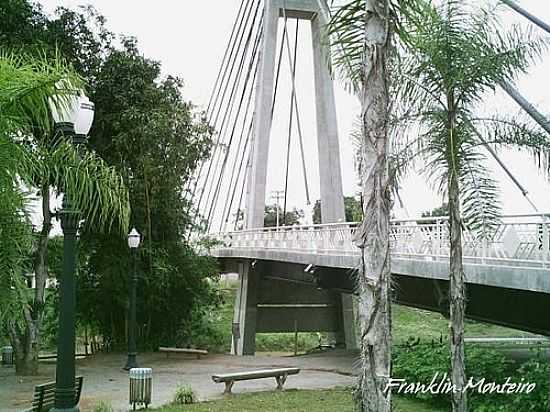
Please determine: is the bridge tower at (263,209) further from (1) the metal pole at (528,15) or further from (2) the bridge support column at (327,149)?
(1) the metal pole at (528,15)

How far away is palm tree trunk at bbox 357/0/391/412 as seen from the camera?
3.64 metres

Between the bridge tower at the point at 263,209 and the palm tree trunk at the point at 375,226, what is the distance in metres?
18.7

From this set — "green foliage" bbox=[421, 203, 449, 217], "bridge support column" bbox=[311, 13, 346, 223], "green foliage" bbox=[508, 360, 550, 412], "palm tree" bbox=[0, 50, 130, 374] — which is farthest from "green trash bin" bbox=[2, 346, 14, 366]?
"green foliage" bbox=[508, 360, 550, 412]

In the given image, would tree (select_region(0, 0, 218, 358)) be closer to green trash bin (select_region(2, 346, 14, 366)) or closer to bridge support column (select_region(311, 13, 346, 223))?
green trash bin (select_region(2, 346, 14, 366))

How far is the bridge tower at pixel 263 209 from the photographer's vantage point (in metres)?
24.3

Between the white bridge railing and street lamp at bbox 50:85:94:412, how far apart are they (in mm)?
2791

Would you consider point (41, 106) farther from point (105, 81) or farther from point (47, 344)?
point (47, 344)

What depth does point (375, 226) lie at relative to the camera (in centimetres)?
379

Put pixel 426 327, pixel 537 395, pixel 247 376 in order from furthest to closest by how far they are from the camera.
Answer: pixel 426 327 → pixel 247 376 → pixel 537 395

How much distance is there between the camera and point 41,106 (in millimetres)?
5016

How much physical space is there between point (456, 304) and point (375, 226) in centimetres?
370

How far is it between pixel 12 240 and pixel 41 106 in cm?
133

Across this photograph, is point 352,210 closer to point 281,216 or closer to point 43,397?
point 43,397

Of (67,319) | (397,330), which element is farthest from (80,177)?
(397,330)
